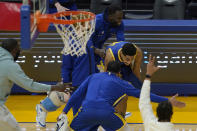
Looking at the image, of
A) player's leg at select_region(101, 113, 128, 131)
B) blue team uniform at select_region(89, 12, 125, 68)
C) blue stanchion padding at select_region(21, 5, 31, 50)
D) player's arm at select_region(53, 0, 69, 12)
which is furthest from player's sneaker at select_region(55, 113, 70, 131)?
player's arm at select_region(53, 0, 69, 12)

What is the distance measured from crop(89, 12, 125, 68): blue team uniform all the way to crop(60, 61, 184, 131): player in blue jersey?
152cm

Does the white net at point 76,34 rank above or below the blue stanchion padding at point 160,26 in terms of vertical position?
above

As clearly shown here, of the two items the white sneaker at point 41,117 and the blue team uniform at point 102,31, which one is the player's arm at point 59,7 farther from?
the white sneaker at point 41,117

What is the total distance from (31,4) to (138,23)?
3.68 metres

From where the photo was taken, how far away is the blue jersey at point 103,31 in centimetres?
781

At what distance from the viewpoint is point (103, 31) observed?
25.8ft

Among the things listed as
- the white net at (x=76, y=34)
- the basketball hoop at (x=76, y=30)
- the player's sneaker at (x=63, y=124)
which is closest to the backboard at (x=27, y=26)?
the basketball hoop at (x=76, y=30)

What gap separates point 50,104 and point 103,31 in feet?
4.45

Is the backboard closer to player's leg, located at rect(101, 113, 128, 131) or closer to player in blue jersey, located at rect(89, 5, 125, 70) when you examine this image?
player's leg, located at rect(101, 113, 128, 131)

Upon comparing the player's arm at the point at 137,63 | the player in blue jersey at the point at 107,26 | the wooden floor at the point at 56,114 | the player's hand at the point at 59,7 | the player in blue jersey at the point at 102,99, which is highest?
the player's hand at the point at 59,7

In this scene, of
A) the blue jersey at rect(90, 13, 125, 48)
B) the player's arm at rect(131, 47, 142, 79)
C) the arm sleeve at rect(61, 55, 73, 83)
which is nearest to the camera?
the player's arm at rect(131, 47, 142, 79)

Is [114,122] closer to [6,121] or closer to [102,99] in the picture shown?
[102,99]

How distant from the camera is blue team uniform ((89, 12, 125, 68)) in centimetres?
781

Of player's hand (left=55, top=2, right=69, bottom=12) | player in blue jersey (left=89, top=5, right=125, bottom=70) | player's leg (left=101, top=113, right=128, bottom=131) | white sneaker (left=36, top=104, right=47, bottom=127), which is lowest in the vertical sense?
white sneaker (left=36, top=104, right=47, bottom=127)
